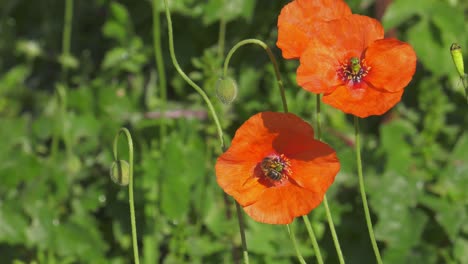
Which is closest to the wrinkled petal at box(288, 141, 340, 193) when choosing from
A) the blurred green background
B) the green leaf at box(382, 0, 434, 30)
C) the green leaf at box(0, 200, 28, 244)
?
the blurred green background

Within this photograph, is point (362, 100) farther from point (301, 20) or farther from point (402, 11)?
point (402, 11)

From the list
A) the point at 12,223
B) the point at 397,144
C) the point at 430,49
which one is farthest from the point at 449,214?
the point at 12,223

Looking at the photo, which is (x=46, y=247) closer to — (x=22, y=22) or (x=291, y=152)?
(x=291, y=152)

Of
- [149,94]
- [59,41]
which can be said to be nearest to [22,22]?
[59,41]

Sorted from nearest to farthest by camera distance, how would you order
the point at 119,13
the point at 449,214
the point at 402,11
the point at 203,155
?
the point at 449,214 → the point at 203,155 → the point at 402,11 → the point at 119,13

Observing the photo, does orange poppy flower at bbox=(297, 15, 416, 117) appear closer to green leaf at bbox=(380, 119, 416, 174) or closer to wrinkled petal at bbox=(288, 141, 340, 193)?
wrinkled petal at bbox=(288, 141, 340, 193)

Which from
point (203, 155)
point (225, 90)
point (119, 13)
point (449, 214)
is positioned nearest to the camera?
point (225, 90)
